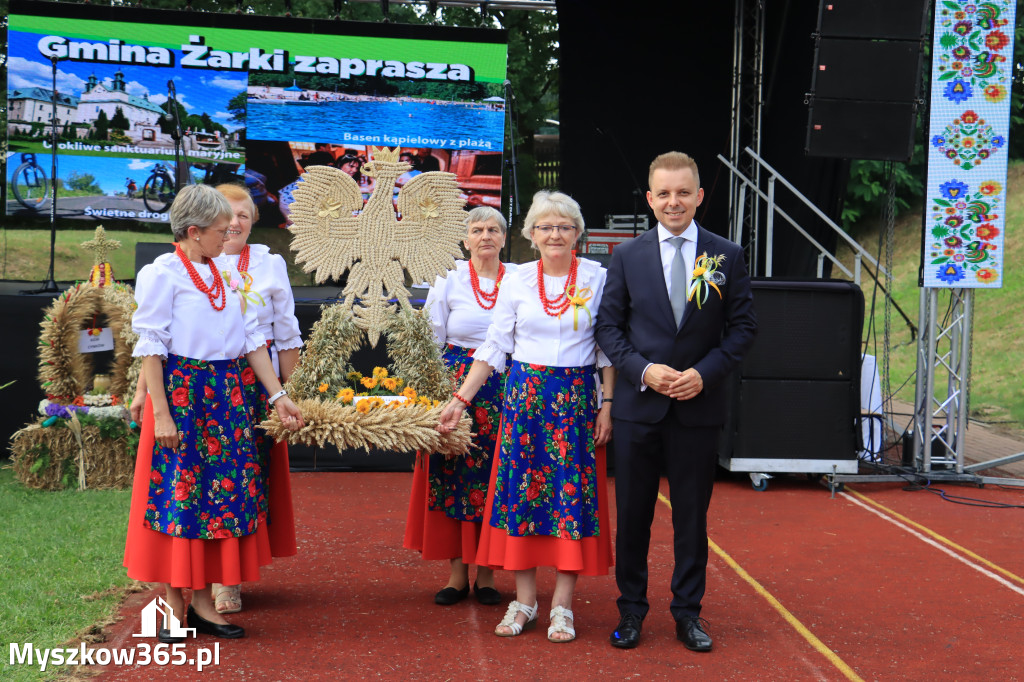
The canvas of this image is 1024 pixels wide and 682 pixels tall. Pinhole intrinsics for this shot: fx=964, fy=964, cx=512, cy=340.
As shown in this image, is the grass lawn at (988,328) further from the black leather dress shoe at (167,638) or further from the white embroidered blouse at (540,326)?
the black leather dress shoe at (167,638)

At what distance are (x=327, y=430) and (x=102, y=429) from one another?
3.18 meters

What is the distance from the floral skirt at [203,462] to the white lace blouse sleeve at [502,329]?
0.88 meters

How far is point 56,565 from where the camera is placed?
4184mm

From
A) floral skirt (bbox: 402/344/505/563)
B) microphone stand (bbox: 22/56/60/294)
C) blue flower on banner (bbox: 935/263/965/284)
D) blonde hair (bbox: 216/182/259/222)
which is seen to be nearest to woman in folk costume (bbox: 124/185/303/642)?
blonde hair (bbox: 216/182/259/222)

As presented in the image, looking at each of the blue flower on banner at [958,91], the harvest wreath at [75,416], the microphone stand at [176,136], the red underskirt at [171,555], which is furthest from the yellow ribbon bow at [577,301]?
the microphone stand at [176,136]

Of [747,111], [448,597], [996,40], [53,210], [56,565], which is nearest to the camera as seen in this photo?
[448,597]

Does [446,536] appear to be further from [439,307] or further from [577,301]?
[577,301]

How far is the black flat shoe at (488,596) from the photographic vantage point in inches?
149

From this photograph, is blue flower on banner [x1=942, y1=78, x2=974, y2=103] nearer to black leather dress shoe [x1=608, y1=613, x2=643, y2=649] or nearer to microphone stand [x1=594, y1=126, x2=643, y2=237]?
microphone stand [x1=594, y1=126, x2=643, y2=237]

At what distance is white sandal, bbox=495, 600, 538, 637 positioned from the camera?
11.1 ft

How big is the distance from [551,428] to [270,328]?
1.17m

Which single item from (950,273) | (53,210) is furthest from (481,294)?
(53,210)

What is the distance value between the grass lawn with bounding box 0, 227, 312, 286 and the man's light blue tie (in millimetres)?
7121

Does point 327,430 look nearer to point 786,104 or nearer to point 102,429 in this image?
point 102,429
